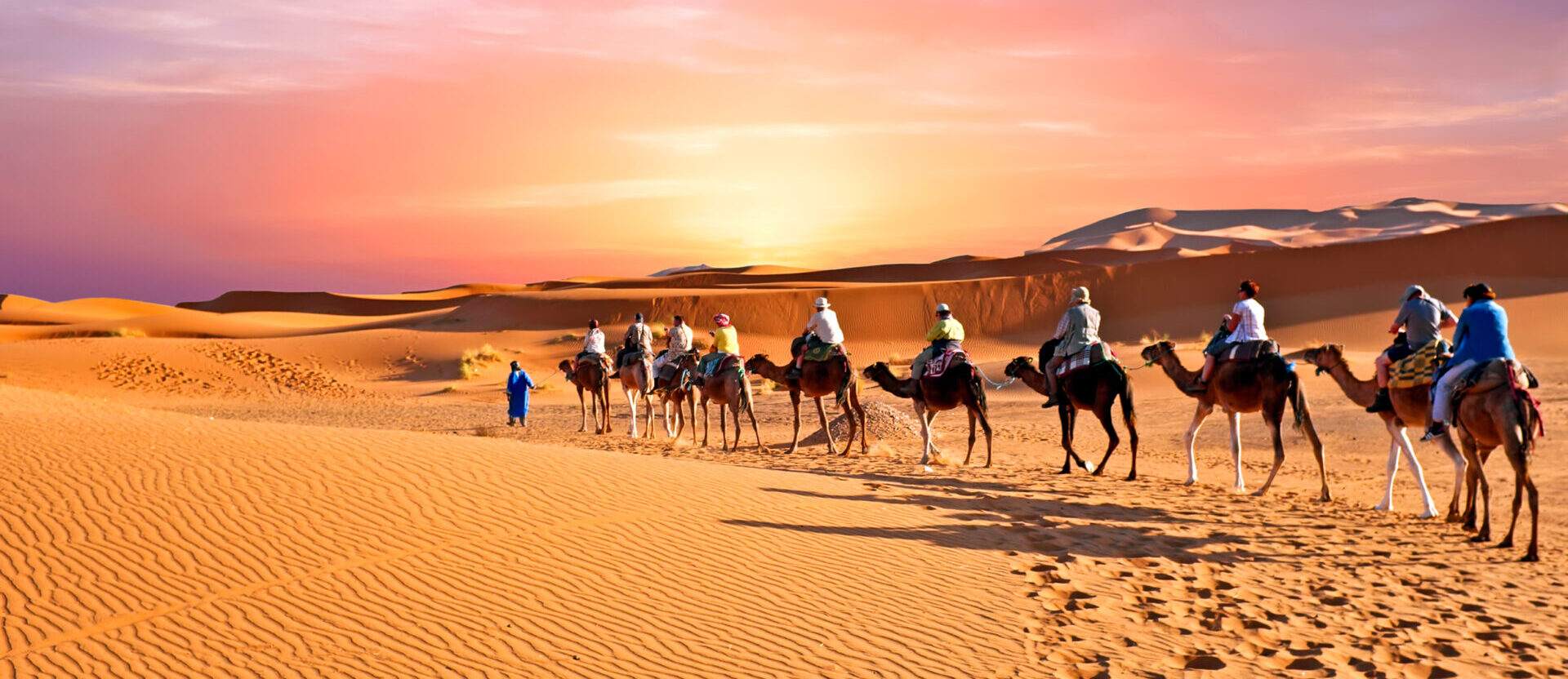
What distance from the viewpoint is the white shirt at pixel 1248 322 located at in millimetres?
13562

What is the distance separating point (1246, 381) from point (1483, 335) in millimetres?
3788

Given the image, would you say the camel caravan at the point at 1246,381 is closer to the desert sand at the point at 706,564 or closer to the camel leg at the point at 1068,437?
the camel leg at the point at 1068,437

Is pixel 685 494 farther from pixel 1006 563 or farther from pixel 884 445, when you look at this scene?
pixel 884 445

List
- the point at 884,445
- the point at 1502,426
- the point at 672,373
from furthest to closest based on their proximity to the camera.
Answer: the point at 672,373
the point at 884,445
the point at 1502,426

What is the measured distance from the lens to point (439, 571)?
7551 mm

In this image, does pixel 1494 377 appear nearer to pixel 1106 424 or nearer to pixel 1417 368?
pixel 1417 368

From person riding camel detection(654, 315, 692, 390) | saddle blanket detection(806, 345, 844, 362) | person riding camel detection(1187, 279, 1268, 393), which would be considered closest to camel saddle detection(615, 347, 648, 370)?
person riding camel detection(654, 315, 692, 390)

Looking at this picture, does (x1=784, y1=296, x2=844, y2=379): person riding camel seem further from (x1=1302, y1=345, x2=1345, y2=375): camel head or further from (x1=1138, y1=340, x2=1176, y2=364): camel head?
(x1=1302, y1=345, x2=1345, y2=375): camel head

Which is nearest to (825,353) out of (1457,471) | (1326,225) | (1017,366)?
(1017,366)

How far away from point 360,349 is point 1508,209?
19105 cm

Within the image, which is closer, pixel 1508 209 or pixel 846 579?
pixel 846 579

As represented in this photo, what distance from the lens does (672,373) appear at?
21172 mm

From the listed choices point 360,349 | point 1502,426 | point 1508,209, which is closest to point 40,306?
point 360,349

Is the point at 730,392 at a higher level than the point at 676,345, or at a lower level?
lower
